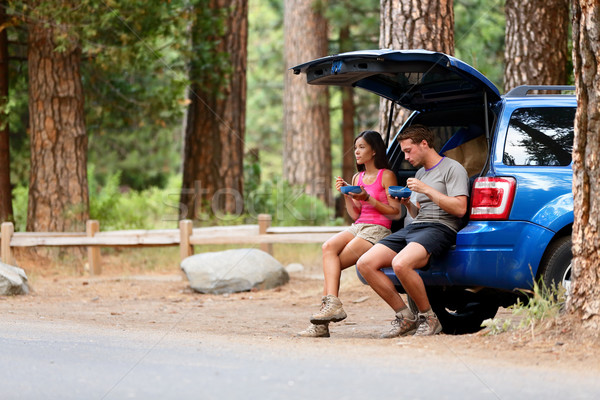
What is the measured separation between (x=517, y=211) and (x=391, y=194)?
1.00m

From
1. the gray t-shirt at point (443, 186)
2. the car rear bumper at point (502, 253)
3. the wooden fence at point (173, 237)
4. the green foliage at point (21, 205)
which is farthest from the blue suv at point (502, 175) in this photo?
the green foliage at point (21, 205)

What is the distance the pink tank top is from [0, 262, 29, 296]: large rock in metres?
5.01

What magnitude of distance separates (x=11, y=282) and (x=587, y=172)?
7069 millimetres

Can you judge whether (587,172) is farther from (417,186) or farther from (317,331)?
(317,331)

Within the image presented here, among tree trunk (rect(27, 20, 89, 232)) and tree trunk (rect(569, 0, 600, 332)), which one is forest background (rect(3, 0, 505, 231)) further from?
tree trunk (rect(569, 0, 600, 332))

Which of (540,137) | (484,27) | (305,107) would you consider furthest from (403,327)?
(484,27)

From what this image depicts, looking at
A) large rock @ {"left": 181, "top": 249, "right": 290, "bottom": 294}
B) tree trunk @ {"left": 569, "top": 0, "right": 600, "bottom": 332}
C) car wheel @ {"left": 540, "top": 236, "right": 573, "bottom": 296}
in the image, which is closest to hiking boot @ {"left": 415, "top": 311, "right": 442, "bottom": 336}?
car wheel @ {"left": 540, "top": 236, "right": 573, "bottom": 296}

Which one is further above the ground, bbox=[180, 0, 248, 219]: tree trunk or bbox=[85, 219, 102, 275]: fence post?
bbox=[180, 0, 248, 219]: tree trunk

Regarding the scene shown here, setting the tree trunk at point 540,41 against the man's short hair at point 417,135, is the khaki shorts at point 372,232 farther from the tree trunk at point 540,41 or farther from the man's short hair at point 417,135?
the tree trunk at point 540,41

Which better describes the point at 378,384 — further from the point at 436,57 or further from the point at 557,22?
the point at 557,22

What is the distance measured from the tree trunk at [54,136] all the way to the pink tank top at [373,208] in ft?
27.7

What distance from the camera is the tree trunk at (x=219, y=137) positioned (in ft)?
56.2

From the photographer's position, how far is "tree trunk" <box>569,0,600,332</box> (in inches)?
205

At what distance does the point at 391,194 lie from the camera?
20.8ft
